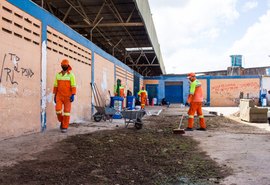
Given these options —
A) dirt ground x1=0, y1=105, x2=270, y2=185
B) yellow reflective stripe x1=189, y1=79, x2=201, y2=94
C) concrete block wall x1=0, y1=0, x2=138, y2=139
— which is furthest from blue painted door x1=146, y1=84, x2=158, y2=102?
dirt ground x1=0, y1=105, x2=270, y2=185

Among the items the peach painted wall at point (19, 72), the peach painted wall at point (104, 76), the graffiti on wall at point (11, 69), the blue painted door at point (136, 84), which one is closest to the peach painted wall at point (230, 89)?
the blue painted door at point (136, 84)

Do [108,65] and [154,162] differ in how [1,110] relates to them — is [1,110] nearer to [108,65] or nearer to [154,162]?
[154,162]

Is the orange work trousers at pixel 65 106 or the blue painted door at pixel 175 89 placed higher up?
the blue painted door at pixel 175 89

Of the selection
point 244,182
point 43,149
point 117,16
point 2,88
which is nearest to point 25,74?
point 2,88

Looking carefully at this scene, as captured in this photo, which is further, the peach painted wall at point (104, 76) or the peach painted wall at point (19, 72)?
the peach painted wall at point (104, 76)

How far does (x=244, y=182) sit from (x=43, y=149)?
365 cm

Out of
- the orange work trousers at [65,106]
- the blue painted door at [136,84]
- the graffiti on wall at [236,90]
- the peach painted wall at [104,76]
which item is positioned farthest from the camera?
the graffiti on wall at [236,90]

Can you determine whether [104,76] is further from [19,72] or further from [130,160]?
[130,160]

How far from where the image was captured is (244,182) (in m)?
4.09

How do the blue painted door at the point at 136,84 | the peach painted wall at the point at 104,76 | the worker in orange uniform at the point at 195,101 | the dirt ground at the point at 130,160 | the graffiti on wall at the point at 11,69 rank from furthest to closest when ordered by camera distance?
the blue painted door at the point at 136,84, the peach painted wall at the point at 104,76, the worker in orange uniform at the point at 195,101, the graffiti on wall at the point at 11,69, the dirt ground at the point at 130,160

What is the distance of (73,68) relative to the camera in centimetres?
1162

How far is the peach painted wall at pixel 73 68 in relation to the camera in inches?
373

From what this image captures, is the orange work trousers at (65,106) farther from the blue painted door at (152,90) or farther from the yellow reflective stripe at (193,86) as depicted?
the blue painted door at (152,90)

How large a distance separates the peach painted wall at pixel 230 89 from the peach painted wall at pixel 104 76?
19.0 m
